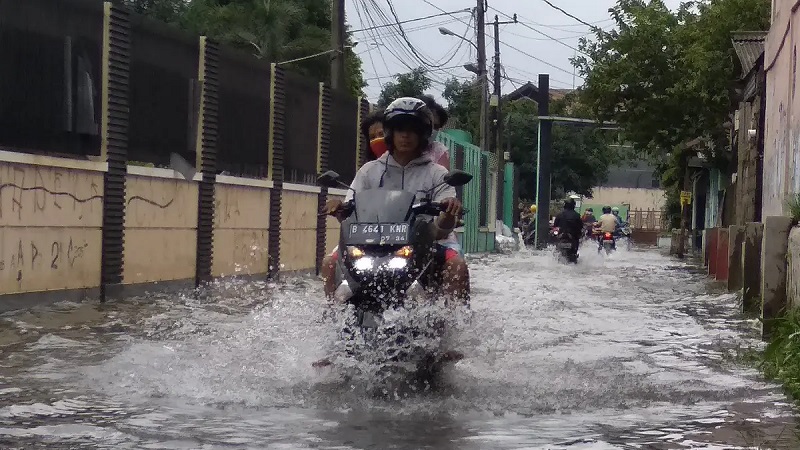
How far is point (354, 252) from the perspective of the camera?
281 inches

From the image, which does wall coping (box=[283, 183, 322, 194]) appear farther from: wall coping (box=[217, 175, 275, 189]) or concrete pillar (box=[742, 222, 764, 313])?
concrete pillar (box=[742, 222, 764, 313])

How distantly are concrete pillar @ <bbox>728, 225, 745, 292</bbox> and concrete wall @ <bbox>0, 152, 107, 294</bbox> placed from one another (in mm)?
8288

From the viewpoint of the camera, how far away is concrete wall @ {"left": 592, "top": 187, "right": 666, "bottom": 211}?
10931cm

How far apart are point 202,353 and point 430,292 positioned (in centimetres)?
258

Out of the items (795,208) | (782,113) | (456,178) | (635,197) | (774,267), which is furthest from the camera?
(635,197)

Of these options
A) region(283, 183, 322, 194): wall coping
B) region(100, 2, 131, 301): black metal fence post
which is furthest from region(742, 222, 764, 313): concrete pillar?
region(283, 183, 322, 194): wall coping

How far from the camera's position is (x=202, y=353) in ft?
30.5

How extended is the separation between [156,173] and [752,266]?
683cm

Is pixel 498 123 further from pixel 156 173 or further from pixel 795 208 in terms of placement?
pixel 795 208

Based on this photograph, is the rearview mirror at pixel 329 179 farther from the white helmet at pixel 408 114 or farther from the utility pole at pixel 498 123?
the utility pole at pixel 498 123

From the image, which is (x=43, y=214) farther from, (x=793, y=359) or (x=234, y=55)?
(x=793, y=359)

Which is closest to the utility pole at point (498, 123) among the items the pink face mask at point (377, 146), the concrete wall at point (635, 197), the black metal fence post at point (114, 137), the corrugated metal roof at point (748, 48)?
the corrugated metal roof at point (748, 48)

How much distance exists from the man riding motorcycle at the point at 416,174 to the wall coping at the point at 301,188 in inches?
508

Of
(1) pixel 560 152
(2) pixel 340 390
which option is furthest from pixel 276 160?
(1) pixel 560 152
